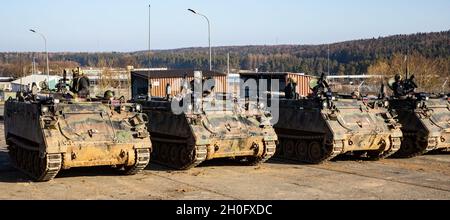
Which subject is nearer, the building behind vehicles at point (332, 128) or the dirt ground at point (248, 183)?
the dirt ground at point (248, 183)

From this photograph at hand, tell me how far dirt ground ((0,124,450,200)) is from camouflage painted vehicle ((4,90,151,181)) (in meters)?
0.48

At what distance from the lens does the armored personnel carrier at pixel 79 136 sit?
13.9 metres

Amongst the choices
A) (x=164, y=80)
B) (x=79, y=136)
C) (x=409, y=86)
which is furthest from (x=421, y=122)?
(x=164, y=80)

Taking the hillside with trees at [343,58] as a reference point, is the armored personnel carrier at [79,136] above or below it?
below

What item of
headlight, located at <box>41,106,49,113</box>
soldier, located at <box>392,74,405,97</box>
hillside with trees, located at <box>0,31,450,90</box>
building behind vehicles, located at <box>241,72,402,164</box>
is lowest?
building behind vehicles, located at <box>241,72,402,164</box>

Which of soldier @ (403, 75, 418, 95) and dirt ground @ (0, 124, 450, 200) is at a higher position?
soldier @ (403, 75, 418, 95)

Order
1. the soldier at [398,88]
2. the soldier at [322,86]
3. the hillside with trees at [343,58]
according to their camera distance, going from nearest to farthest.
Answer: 1. the soldier at [322,86]
2. the soldier at [398,88]
3. the hillside with trees at [343,58]

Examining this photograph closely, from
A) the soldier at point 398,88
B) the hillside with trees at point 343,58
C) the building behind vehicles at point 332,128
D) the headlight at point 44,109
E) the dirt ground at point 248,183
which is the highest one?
the hillside with trees at point 343,58

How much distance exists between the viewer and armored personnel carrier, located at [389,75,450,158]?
63.9 feet

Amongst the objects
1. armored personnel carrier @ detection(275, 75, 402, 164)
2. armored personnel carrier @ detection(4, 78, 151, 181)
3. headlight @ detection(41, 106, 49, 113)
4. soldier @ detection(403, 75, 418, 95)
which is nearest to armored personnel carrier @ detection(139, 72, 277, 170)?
armored personnel carrier @ detection(4, 78, 151, 181)

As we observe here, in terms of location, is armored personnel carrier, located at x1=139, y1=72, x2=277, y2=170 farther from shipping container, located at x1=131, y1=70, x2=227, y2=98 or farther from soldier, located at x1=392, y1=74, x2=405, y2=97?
shipping container, located at x1=131, y1=70, x2=227, y2=98

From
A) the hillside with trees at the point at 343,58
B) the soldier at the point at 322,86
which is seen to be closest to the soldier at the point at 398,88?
the soldier at the point at 322,86

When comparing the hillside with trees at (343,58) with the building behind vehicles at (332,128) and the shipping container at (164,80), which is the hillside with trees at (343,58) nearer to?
the shipping container at (164,80)

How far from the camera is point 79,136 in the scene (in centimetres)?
1420
